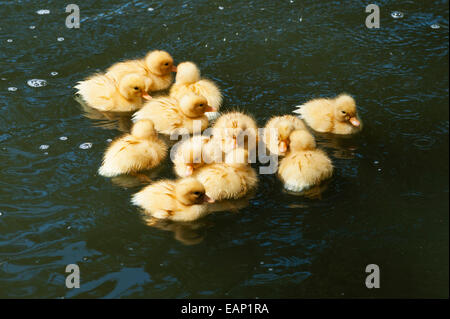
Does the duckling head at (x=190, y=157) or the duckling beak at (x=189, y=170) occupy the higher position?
the duckling head at (x=190, y=157)

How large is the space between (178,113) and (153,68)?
75cm

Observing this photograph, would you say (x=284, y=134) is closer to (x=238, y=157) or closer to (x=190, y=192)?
(x=238, y=157)

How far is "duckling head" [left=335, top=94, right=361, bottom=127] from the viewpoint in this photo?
527cm

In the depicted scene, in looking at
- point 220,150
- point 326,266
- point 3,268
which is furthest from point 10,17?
point 326,266

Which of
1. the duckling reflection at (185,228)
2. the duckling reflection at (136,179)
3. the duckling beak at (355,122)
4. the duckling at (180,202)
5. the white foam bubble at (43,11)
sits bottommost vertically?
the duckling reflection at (185,228)

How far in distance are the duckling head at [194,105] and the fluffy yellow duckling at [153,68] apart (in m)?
0.69

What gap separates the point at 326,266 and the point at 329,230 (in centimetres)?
35

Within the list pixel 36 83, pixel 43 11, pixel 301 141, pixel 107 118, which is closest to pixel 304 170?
pixel 301 141

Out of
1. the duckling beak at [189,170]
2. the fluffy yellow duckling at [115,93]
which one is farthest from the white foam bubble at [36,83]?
the duckling beak at [189,170]

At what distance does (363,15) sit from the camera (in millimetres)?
6789

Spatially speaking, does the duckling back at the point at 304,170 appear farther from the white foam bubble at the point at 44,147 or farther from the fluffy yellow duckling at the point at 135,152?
the white foam bubble at the point at 44,147

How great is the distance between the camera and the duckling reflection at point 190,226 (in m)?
4.22

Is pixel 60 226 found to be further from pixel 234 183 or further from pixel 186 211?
pixel 234 183

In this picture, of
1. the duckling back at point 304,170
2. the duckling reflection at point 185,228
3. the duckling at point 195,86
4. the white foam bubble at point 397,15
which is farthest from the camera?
Result: the white foam bubble at point 397,15
